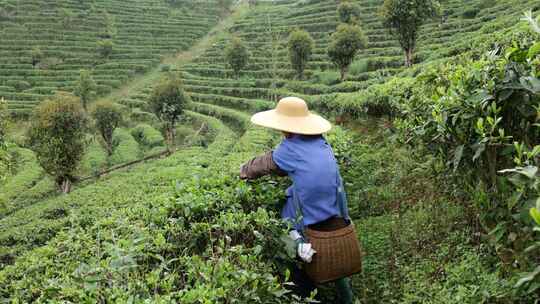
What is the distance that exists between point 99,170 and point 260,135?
500 inches

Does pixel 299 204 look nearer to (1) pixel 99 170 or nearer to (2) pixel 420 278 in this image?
(2) pixel 420 278

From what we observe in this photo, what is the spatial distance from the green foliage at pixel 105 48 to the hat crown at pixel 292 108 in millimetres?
43326

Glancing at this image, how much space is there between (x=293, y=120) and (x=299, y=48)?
2892cm

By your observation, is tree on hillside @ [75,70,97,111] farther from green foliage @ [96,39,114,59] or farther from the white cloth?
the white cloth

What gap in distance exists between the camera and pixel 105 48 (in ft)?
138

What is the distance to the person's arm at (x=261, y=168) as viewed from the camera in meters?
3.06

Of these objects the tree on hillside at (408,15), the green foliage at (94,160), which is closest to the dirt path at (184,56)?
the green foliage at (94,160)

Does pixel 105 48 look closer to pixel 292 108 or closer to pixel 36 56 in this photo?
pixel 36 56

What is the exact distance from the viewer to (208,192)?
3.03 m

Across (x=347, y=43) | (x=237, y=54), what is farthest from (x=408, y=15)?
(x=237, y=54)

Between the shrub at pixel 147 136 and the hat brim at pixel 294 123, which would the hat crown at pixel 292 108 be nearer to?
the hat brim at pixel 294 123

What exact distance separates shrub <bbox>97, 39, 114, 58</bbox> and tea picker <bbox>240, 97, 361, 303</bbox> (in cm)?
4348

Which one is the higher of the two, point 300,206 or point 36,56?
point 36,56

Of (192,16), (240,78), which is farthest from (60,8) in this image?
(240,78)
